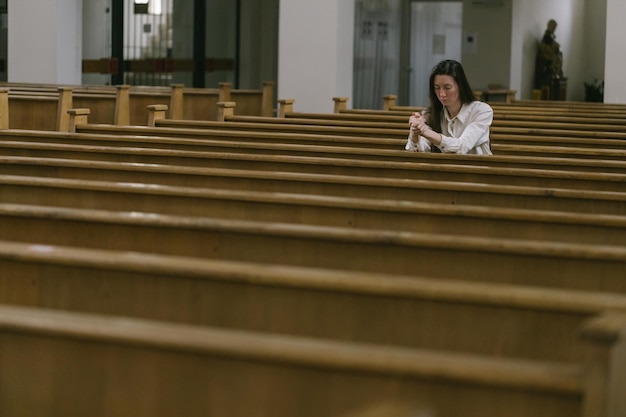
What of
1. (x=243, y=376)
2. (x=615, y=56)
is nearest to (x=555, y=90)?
(x=615, y=56)

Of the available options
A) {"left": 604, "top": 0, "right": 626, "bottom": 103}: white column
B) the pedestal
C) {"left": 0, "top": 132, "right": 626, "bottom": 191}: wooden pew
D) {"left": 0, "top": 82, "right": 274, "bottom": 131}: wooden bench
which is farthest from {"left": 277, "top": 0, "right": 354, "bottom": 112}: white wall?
{"left": 0, "top": 132, "right": 626, "bottom": 191}: wooden pew

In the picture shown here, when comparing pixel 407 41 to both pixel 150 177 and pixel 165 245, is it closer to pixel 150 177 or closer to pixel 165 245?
pixel 150 177

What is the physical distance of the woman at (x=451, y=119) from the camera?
193 inches

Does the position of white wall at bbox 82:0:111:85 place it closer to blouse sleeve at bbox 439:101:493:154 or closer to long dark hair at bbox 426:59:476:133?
long dark hair at bbox 426:59:476:133

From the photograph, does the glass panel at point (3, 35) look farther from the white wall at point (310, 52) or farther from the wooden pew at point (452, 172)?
the wooden pew at point (452, 172)

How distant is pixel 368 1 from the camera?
55.0 feet

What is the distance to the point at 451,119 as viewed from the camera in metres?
5.11

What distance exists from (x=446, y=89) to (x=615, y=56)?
681cm

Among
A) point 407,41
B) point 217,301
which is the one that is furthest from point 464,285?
point 407,41

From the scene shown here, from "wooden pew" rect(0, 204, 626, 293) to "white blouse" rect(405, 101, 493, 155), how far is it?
2125 millimetres

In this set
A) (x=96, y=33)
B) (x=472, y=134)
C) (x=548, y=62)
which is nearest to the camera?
(x=472, y=134)

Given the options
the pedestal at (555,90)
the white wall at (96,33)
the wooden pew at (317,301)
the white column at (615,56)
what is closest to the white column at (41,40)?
the white wall at (96,33)

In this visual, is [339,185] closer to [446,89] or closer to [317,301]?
[446,89]

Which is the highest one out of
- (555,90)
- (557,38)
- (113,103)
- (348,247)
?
(557,38)
